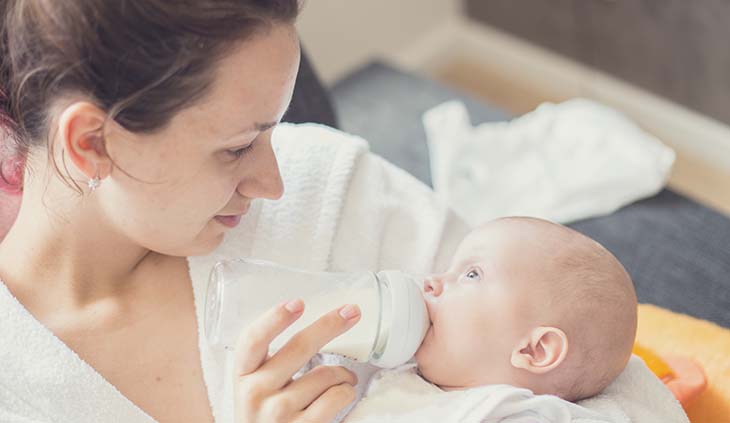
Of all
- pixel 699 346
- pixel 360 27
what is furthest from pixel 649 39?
pixel 699 346

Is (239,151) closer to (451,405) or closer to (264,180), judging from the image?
(264,180)

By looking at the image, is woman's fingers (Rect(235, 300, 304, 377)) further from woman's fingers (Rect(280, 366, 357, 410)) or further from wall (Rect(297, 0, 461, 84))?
wall (Rect(297, 0, 461, 84))

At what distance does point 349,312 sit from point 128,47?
0.36 m

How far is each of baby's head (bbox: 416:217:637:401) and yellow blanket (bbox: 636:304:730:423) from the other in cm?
19

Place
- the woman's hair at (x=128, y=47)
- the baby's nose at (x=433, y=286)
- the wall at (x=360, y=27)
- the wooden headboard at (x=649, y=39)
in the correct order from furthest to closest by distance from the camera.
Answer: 1. the wall at (x=360, y=27)
2. the wooden headboard at (x=649, y=39)
3. the baby's nose at (x=433, y=286)
4. the woman's hair at (x=128, y=47)

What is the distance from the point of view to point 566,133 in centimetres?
212

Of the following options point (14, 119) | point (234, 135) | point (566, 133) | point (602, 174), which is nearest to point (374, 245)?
point (234, 135)

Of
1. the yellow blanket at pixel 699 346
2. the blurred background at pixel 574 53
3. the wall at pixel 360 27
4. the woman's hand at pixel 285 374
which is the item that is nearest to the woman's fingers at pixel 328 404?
the woman's hand at pixel 285 374

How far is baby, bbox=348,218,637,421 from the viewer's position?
123 centimetres

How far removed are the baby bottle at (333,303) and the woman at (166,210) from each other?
0.04 metres

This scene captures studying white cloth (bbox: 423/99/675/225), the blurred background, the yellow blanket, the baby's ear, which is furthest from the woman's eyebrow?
the blurred background

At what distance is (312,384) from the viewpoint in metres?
1.17

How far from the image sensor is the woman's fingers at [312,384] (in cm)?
115

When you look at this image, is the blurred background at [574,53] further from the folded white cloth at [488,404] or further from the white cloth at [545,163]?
the folded white cloth at [488,404]
